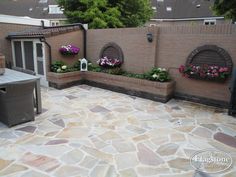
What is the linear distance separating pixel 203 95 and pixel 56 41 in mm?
5254

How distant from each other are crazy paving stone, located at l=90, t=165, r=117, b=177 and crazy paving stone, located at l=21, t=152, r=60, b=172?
21.4 inches

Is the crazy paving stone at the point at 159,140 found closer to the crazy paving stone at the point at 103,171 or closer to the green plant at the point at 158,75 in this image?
the crazy paving stone at the point at 103,171

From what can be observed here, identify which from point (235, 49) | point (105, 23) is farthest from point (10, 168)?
point (105, 23)

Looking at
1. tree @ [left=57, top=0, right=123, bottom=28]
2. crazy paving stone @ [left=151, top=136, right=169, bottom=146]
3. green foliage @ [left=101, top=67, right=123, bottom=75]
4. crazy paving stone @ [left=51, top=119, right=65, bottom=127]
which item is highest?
tree @ [left=57, top=0, right=123, bottom=28]

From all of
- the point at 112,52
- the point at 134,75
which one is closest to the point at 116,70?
the point at 134,75

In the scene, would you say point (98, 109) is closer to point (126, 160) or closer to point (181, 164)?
point (126, 160)

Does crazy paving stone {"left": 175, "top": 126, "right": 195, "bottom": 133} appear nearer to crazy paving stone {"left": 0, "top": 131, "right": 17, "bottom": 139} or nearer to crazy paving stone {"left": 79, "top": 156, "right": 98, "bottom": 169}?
crazy paving stone {"left": 79, "top": 156, "right": 98, "bottom": 169}

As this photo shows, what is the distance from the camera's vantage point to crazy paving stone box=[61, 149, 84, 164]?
2953 millimetres

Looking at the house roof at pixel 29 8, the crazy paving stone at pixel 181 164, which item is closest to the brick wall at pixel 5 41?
the crazy paving stone at pixel 181 164

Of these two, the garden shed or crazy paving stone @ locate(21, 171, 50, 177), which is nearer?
crazy paving stone @ locate(21, 171, 50, 177)

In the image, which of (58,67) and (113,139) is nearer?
(113,139)

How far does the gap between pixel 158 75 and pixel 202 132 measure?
97.9 inches

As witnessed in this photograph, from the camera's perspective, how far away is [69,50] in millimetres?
7551

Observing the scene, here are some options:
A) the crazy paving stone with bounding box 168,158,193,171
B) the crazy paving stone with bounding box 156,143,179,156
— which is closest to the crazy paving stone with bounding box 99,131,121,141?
the crazy paving stone with bounding box 156,143,179,156
